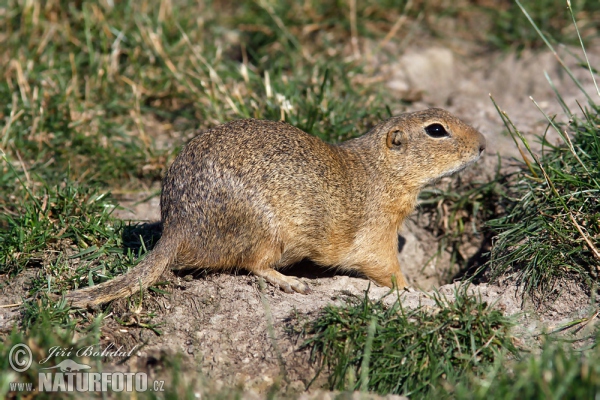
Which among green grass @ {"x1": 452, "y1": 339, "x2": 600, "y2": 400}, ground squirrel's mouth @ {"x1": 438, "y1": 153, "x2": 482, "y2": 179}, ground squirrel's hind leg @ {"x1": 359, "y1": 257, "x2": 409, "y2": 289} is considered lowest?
ground squirrel's hind leg @ {"x1": 359, "y1": 257, "x2": 409, "y2": 289}

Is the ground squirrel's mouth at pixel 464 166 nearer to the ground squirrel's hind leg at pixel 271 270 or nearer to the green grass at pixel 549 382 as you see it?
the ground squirrel's hind leg at pixel 271 270

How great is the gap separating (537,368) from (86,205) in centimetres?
360

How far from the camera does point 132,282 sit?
169 inches

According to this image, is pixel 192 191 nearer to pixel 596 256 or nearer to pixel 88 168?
pixel 88 168

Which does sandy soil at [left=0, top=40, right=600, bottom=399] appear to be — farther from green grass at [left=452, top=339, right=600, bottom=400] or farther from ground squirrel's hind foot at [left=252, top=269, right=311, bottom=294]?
green grass at [left=452, top=339, right=600, bottom=400]

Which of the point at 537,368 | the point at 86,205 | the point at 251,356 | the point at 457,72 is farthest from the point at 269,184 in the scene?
the point at 457,72

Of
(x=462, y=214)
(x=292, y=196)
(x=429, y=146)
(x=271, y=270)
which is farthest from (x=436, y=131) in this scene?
(x=271, y=270)

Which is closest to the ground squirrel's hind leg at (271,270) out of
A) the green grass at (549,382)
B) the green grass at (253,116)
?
the green grass at (253,116)

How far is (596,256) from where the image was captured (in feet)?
14.4

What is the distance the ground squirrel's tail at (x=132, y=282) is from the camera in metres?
4.18

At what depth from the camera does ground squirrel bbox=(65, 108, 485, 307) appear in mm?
4473

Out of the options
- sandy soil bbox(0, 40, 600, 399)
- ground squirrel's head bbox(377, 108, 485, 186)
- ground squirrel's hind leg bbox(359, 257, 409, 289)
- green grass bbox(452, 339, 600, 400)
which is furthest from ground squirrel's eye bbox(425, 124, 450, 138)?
green grass bbox(452, 339, 600, 400)

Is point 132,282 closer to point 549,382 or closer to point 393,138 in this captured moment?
point 393,138

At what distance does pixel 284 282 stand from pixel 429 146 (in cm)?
163
